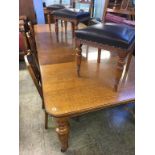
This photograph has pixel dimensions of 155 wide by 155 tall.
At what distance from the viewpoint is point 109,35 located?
112cm

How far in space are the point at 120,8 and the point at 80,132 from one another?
4.75 feet

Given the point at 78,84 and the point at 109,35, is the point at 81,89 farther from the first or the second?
the point at 109,35

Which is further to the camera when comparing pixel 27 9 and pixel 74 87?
pixel 27 9

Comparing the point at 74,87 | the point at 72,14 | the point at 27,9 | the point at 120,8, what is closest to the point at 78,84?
the point at 74,87

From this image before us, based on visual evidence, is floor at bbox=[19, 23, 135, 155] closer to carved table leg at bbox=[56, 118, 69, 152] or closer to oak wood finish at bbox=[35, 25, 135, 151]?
oak wood finish at bbox=[35, 25, 135, 151]

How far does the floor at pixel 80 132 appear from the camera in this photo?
129 cm

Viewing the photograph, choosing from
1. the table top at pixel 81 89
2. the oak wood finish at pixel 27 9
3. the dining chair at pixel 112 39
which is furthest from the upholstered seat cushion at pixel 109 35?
the oak wood finish at pixel 27 9

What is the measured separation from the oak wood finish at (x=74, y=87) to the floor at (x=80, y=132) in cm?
9

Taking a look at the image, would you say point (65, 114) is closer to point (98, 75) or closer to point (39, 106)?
point (98, 75)

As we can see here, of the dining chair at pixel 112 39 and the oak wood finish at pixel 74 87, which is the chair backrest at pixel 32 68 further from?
the dining chair at pixel 112 39

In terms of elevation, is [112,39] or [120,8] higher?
[120,8]
